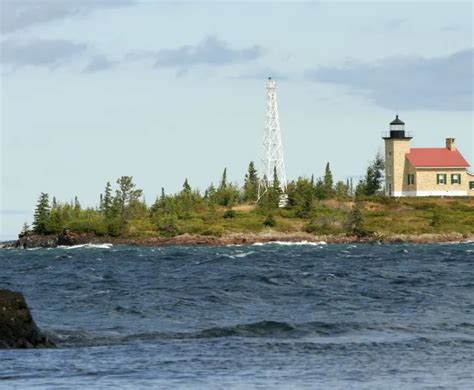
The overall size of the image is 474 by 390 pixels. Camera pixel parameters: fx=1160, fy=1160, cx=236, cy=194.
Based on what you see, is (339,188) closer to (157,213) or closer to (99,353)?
(157,213)

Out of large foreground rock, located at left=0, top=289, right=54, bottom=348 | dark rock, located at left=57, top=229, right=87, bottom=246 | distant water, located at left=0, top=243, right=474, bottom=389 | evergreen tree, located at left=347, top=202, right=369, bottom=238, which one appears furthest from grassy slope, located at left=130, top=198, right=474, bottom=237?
large foreground rock, located at left=0, top=289, right=54, bottom=348

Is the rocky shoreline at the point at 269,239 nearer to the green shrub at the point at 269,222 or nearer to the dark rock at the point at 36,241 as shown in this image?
the green shrub at the point at 269,222

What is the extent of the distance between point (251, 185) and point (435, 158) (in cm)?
2649

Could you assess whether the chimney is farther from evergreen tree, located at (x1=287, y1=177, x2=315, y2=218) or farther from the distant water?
the distant water

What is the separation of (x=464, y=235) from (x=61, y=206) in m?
59.1

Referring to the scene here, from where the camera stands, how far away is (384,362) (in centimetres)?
2558

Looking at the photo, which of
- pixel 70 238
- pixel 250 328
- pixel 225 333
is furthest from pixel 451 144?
pixel 225 333

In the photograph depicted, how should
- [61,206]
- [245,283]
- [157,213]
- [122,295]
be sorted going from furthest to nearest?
[61,206]
[157,213]
[245,283]
[122,295]

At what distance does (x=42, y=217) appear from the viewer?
153375mm

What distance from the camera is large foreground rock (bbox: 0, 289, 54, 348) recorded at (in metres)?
27.3

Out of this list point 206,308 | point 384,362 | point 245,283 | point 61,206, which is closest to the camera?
point 384,362

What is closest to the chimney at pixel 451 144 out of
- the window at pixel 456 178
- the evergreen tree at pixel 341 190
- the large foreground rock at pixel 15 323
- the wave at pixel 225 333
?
the window at pixel 456 178

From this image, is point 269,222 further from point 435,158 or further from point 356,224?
point 435,158

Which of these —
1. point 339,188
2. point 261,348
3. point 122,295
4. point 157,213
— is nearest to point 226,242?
point 157,213
